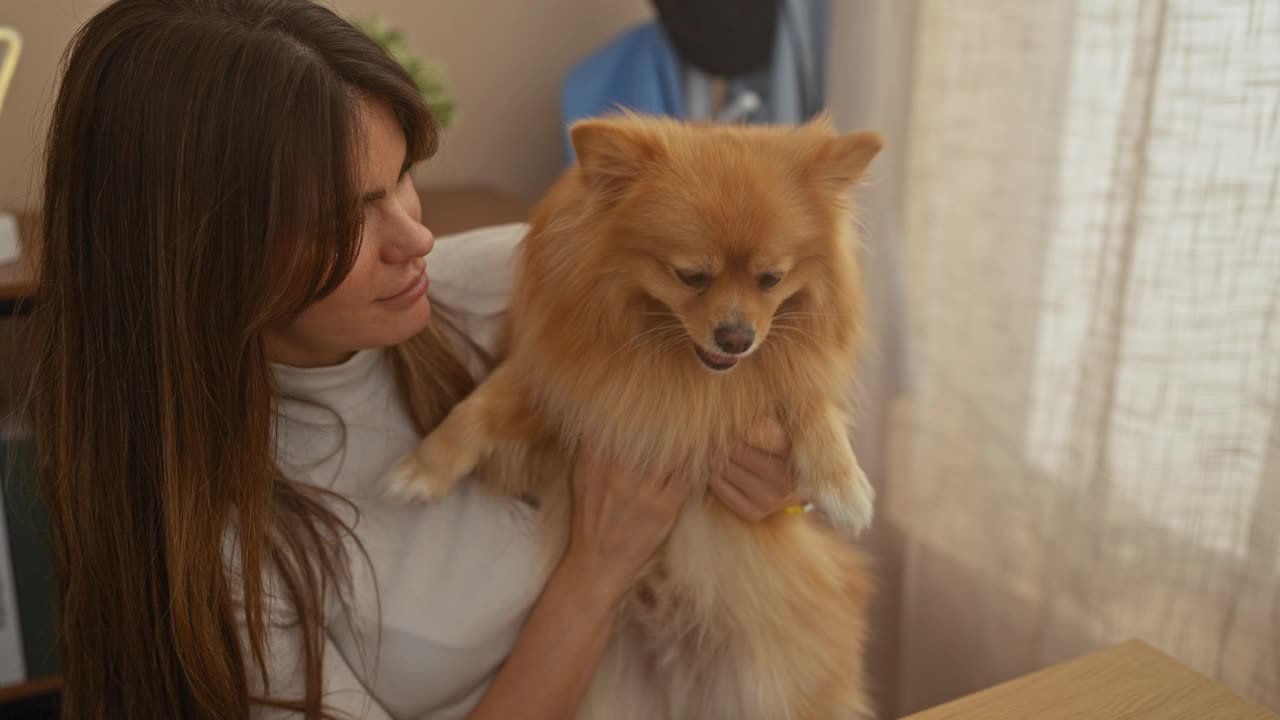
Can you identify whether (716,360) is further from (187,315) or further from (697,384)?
(187,315)

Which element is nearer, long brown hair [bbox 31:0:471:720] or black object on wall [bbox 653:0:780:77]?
long brown hair [bbox 31:0:471:720]

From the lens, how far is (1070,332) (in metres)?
1.60

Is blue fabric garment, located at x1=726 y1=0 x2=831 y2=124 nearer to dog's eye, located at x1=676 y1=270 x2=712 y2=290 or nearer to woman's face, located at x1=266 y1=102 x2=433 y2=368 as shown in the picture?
dog's eye, located at x1=676 y1=270 x2=712 y2=290

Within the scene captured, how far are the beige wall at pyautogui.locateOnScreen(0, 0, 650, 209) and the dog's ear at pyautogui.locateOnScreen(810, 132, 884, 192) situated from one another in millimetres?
1328

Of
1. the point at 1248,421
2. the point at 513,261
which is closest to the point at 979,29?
the point at 1248,421

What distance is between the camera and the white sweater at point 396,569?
1.11 meters

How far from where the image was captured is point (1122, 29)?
1439mm

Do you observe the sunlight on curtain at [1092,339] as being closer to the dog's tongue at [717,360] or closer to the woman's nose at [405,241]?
the dog's tongue at [717,360]

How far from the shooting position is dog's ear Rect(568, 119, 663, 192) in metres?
1.07

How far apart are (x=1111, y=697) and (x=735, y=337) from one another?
50 centimetres

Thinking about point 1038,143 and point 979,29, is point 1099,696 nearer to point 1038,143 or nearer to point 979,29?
point 1038,143

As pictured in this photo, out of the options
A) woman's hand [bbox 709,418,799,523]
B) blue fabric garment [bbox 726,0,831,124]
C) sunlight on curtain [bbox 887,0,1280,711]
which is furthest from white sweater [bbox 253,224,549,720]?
blue fabric garment [bbox 726,0,831,124]

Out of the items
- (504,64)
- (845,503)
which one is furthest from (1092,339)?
(504,64)

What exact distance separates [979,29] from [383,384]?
115cm
